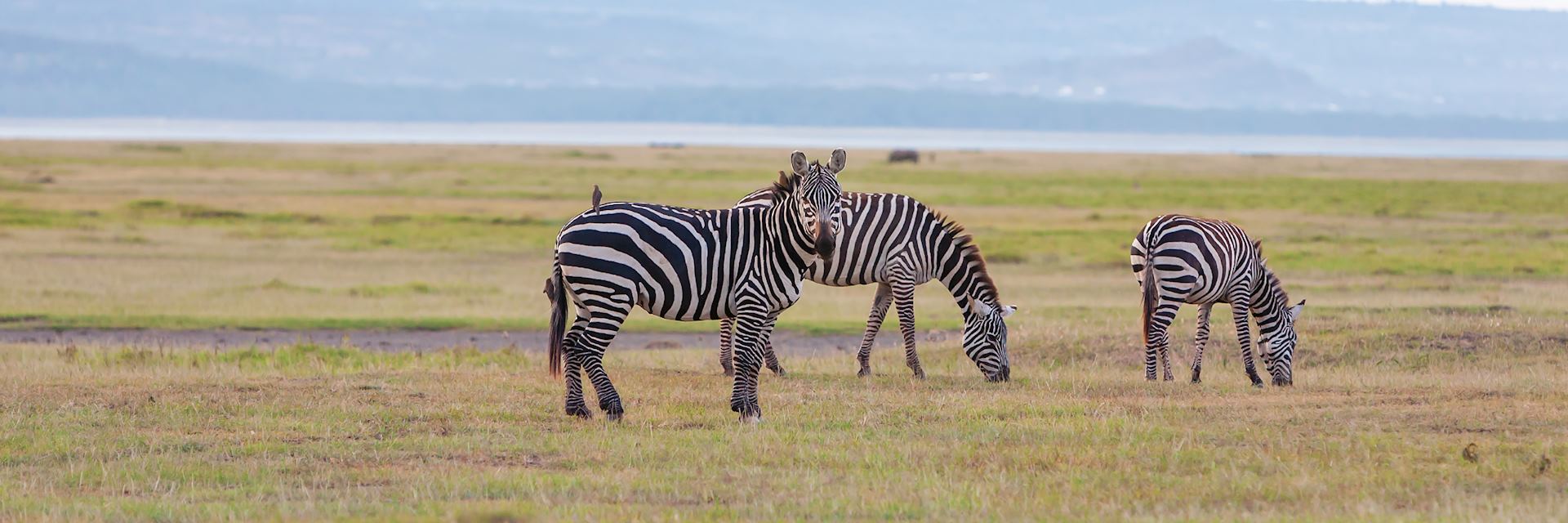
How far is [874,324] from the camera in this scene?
15500 mm

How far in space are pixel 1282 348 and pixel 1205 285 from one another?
3.47ft

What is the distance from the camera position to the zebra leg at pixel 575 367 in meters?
11.8

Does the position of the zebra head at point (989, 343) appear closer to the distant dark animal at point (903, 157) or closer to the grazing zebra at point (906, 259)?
the grazing zebra at point (906, 259)

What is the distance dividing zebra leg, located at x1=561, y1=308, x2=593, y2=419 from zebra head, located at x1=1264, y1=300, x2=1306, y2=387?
254 inches

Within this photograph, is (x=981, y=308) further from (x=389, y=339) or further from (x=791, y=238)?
(x=389, y=339)

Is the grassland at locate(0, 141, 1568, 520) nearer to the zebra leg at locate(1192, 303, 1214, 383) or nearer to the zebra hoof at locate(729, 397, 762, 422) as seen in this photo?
the zebra hoof at locate(729, 397, 762, 422)

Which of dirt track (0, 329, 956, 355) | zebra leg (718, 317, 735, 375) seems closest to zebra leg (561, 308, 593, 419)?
zebra leg (718, 317, 735, 375)

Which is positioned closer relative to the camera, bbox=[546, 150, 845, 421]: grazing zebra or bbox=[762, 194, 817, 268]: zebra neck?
bbox=[546, 150, 845, 421]: grazing zebra

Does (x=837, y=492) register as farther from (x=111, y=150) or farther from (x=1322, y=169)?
(x=111, y=150)

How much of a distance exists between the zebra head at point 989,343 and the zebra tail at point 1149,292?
1205 millimetres

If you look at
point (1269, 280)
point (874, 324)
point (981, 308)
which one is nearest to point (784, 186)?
point (981, 308)

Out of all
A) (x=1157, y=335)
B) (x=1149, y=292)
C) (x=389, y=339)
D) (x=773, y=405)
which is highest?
(x=1149, y=292)

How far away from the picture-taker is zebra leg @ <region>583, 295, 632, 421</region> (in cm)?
1152

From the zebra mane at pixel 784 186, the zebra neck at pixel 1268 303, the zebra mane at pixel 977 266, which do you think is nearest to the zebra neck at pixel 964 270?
the zebra mane at pixel 977 266
